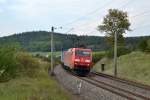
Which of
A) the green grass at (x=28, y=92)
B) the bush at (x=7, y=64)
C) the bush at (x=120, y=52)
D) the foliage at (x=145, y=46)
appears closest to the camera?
the green grass at (x=28, y=92)

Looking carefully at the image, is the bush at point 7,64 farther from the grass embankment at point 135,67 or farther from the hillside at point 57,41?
the hillside at point 57,41

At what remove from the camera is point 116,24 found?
94500 millimetres

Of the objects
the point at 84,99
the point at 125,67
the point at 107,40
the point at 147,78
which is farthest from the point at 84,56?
the point at 107,40

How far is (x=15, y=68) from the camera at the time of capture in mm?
37469

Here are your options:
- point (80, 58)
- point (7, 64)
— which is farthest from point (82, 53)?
point (7, 64)

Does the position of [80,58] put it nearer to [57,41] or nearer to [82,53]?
[82,53]

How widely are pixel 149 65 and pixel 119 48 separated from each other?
32.7 meters

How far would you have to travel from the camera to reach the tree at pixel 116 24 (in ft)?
303

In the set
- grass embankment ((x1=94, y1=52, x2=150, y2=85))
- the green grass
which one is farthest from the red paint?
the green grass

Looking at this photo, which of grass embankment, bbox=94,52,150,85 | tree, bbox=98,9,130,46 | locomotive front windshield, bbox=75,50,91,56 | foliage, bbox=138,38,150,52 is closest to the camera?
grass embankment, bbox=94,52,150,85

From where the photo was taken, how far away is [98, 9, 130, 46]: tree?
92.2 metres

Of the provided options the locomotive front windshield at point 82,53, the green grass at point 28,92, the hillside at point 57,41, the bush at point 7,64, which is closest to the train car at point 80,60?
the locomotive front windshield at point 82,53

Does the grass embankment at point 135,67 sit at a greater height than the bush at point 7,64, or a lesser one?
lesser

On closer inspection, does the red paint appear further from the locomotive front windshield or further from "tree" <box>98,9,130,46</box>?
"tree" <box>98,9,130,46</box>
